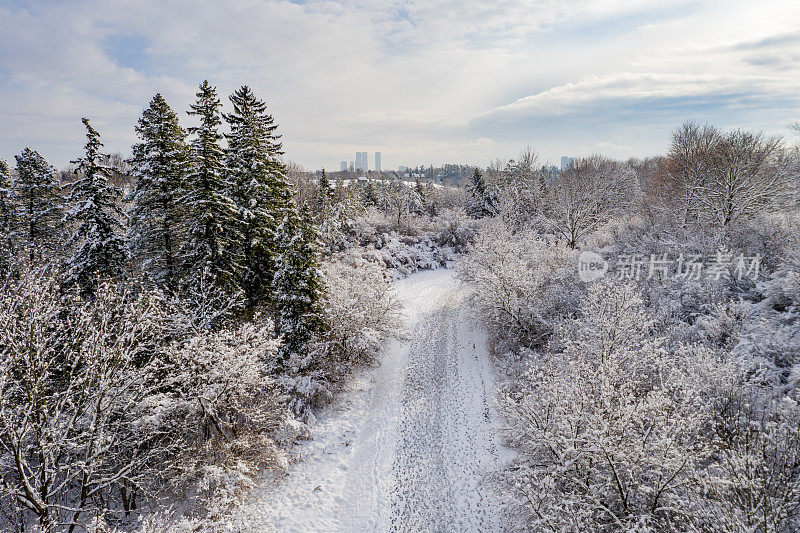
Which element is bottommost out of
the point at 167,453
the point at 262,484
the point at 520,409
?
the point at 262,484

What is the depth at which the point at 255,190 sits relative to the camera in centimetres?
1983

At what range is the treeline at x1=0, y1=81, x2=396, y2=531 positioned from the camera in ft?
34.7

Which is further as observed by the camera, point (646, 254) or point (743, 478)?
point (646, 254)

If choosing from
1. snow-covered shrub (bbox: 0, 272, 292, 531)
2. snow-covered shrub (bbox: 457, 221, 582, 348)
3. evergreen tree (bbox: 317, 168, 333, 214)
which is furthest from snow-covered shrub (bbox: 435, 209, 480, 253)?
snow-covered shrub (bbox: 0, 272, 292, 531)

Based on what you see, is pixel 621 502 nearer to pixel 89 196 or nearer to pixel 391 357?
pixel 391 357

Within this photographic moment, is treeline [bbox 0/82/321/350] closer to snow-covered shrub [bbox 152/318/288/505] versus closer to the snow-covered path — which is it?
snow-covered shrub [bbox 152/318/288/505]

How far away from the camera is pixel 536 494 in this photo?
30.1 ft

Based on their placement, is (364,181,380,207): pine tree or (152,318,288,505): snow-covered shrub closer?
(152,318,288,505): snow-covered shrub

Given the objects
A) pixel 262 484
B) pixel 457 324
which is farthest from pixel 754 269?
pixel 262 484

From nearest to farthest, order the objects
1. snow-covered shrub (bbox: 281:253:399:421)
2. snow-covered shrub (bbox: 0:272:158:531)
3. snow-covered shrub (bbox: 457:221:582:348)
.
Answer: snow-covered shrub (bbox: 0:272:158:531), snow-covered shrub (bbox: 281:253:399:421), snow-covered shrub (bbox: 457:221:582:348)

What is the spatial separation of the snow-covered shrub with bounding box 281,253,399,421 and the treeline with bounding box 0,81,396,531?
11cm

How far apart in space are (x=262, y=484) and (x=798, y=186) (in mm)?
41282

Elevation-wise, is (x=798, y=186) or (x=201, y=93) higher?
(x=201, y=93)

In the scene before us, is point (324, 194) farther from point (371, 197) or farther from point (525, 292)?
point (525, 292)
